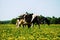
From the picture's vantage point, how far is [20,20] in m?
22.9

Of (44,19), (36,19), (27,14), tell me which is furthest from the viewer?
(44,19)

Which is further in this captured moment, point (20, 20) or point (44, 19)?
point (44, 19)

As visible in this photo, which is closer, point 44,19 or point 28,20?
point 28,20

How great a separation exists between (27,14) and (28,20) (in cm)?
87

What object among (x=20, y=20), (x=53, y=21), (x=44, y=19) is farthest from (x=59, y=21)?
(x=20, y=20)

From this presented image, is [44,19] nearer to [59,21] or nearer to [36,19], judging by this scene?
[36,19]

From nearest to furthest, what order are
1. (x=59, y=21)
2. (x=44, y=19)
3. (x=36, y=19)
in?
(x=36, y=19) < (x=44, y=19) < (x=59, y=21)

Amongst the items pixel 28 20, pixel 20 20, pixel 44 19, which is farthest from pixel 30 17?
pixel 44 19

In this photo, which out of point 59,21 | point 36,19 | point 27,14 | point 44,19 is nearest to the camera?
point 27,14

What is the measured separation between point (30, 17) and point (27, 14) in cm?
87

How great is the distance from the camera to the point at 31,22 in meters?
21.9

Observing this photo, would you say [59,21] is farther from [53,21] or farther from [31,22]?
[31,22]

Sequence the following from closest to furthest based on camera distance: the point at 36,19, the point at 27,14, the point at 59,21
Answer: the point at 27,14, the point at 36,19, the point at 59,21

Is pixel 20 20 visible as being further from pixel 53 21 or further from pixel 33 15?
pixel 53 21
